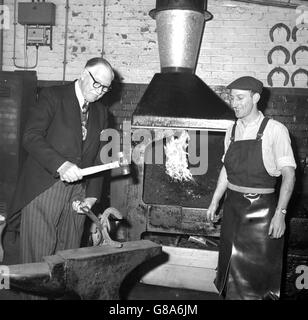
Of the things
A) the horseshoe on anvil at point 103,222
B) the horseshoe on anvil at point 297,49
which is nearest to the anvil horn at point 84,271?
the horseshoe on anvil at point 103,222

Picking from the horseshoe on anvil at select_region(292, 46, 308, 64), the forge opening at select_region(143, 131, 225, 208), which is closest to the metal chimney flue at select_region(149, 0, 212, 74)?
the forge opening at select_region(143, 131, 225, 208)

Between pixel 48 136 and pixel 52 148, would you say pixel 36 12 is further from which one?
pixel 52 148

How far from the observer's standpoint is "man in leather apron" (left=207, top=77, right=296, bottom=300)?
2699 millimetres

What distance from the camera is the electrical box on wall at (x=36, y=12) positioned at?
5.24 m

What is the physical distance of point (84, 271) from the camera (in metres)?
2.17

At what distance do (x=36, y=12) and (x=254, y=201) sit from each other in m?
4.38

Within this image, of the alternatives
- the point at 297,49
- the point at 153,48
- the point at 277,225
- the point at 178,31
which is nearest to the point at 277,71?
the point at 297,49

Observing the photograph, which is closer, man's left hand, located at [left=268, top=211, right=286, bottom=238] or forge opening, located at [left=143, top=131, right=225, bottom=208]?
man's left hand, located at [left=268, top=211, right=286, bottom=238]

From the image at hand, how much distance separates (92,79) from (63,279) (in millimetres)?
1463

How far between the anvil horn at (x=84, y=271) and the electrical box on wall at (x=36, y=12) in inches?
165

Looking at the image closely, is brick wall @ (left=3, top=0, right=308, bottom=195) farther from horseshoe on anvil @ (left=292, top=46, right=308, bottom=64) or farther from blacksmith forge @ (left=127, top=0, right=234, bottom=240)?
blacksmith forge @ (left=127, top=0, right=234, bottom=240)

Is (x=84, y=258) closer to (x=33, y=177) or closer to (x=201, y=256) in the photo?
(x=33, y=177)

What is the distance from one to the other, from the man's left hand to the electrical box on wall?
4410mm

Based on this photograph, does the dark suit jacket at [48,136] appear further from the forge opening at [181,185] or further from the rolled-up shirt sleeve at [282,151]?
the forge opening at [181,185]
